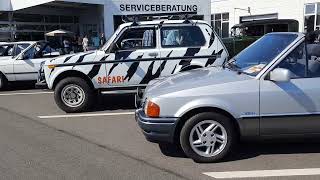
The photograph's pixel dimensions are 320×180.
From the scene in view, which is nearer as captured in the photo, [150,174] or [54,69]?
[150,174]

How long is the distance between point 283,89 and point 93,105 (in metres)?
5.17

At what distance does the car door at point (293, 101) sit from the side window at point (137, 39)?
417cm

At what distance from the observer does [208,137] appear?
5.69 metres

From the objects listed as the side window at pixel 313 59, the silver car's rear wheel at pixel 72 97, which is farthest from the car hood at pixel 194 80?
the silver car's rear wheel at pixel 72 97

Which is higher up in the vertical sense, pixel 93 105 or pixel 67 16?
pixel 67 16

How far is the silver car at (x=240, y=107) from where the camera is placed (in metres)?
5.58

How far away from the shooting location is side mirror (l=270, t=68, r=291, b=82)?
5.32 m

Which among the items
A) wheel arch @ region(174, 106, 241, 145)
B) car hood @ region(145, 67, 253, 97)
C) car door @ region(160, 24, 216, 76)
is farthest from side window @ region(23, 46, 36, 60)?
wheel arch @ region(174, 106, 241, 145)

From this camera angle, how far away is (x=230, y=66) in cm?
656

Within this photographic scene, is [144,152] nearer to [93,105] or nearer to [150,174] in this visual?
[150,174]

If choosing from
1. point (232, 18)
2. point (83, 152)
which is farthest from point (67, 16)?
point (83, 152)

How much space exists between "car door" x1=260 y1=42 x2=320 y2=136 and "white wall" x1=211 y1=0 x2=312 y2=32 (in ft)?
113

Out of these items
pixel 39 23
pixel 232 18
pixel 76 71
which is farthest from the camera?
pixel 232 18

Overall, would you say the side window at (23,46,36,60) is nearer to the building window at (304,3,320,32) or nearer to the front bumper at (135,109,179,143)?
the front bumper at (135,109,179,143)
